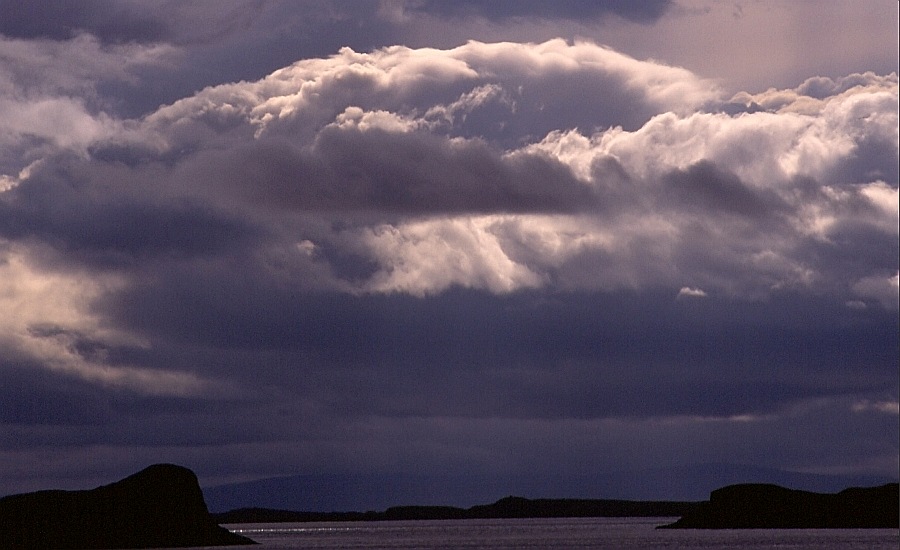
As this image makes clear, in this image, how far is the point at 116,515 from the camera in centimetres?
18900

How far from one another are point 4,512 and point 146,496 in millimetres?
19536

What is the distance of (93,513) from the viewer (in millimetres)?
189625

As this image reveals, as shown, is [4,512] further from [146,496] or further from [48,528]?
[146,496]

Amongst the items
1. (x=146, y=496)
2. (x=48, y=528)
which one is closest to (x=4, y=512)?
(x=48, y=528)

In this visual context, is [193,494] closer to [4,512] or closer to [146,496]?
[146,496]

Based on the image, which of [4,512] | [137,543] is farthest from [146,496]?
[4,512]

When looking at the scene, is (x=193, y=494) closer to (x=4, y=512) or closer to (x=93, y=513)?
(x=93, y=513)

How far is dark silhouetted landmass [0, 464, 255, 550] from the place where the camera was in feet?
611

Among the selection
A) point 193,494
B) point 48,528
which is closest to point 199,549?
point 193,494

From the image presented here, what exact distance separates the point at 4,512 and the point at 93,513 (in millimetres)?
12585

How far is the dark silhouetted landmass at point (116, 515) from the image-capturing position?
186m

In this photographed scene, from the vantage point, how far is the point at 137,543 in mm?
188750

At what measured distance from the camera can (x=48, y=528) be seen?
Result: 18762 centimetres

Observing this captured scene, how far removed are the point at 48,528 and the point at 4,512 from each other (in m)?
7.86
